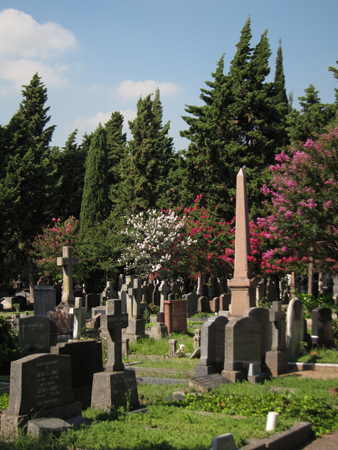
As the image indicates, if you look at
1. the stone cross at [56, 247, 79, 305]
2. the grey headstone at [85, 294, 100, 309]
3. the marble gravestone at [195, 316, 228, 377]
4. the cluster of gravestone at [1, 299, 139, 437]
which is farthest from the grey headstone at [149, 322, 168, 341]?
the grey headstone at [85, 294, 100, 309]

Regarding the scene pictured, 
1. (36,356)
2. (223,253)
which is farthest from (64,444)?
(223,253)

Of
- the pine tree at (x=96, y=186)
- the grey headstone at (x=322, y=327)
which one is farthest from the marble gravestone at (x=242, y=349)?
the pine tree at (x=96, y=186)

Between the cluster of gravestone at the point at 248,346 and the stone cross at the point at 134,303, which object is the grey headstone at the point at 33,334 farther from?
the cluster of gravestone at the point at 248,346

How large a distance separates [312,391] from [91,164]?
112 feet

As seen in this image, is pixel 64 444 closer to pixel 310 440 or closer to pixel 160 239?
pixel 310 440

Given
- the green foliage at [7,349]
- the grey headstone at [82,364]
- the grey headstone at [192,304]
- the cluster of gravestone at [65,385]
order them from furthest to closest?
the grey headstone at [192,304] → the green foliage at [7,349] → the grey headstone at [82,364] → the cluster of gravestone at [65,385]

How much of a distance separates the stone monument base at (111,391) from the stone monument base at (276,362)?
12.7ft

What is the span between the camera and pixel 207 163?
117 ft

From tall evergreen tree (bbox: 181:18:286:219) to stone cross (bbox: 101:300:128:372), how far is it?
85.1 ft

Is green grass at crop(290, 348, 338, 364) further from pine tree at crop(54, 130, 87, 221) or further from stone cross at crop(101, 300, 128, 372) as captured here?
pine tree at crop(54, 130, 87, 221)

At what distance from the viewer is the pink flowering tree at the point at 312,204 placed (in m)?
17.4

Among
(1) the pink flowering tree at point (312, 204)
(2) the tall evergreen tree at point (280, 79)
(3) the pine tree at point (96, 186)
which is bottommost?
(1) the pink flowering tree at point (312, 204)

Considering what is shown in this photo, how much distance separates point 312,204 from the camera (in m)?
17.5

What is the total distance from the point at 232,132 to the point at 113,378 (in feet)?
97.5
